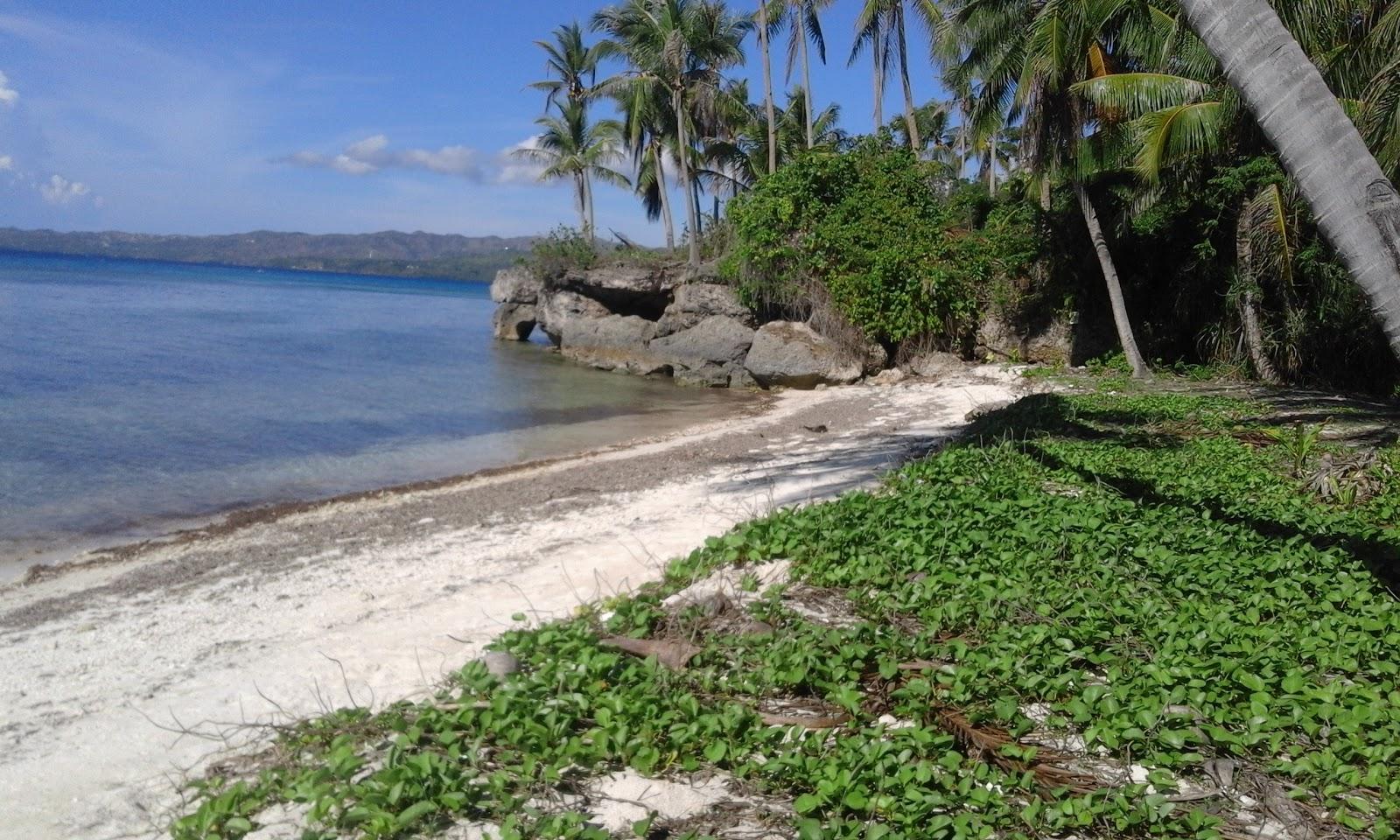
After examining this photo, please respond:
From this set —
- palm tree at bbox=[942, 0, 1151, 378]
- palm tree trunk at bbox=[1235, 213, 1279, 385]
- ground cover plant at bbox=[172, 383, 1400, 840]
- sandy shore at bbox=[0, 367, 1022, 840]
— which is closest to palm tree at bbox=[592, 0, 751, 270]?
palm tree at bbox=[942, 0, 1151, 378]

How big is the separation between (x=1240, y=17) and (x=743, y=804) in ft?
13.8

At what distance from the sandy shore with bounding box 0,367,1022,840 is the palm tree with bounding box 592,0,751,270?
21934 mm

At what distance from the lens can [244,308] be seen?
59.5 m

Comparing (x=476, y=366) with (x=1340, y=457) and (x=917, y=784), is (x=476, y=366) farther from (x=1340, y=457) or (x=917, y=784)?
(x=917, y=784)

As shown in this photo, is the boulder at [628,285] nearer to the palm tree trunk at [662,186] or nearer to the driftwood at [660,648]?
the palm tree trunk at [662,186]

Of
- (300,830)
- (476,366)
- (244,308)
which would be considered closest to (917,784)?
(300,830)

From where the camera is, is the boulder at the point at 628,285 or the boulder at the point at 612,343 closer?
the boulder at the point at 612,343

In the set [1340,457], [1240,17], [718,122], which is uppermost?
[718,122]

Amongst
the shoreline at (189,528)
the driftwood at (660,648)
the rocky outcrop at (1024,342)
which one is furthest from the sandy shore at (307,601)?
the rocky outcrop at (1024,342)

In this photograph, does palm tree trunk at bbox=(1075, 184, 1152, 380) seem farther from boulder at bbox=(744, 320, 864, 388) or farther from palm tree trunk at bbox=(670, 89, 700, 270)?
palm tree trunk at bbox=(670, 89, 700, 270)

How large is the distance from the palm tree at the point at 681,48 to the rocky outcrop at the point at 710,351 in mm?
4901

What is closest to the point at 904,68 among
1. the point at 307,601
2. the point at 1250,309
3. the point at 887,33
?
the point at 887,33

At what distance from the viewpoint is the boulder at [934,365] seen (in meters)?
23.6

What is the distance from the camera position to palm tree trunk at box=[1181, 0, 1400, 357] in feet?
14.6
